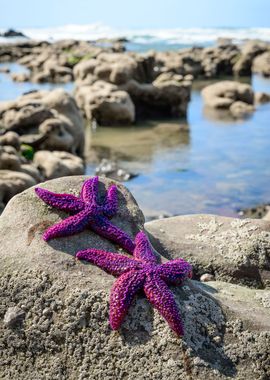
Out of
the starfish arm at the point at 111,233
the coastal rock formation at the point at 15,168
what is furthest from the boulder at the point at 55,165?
the starfish arm at the point at 111,233

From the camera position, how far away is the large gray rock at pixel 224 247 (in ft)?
17.7

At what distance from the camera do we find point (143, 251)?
4379 mm

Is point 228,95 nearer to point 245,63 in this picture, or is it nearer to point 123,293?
point 245,63

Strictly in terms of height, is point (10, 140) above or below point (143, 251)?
below

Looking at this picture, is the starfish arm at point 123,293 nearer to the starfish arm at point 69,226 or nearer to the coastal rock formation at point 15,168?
the starfish arm at point 69,226

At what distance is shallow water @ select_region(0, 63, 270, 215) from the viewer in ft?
46.1

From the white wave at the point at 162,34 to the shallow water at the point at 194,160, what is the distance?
69.5m

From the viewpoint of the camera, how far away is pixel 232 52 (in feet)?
159

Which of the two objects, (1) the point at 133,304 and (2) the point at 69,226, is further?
(2) the point at 69,226

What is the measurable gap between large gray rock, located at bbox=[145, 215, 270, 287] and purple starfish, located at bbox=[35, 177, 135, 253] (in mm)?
838

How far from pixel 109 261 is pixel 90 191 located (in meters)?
0.82

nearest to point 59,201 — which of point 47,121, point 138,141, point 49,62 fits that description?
point 47,121

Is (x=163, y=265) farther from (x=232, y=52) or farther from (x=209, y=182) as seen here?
(x=232, y=52)

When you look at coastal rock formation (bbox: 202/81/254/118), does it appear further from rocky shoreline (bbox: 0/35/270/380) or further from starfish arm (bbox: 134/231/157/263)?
starfish arm (bbox: 134/231/157/263)
